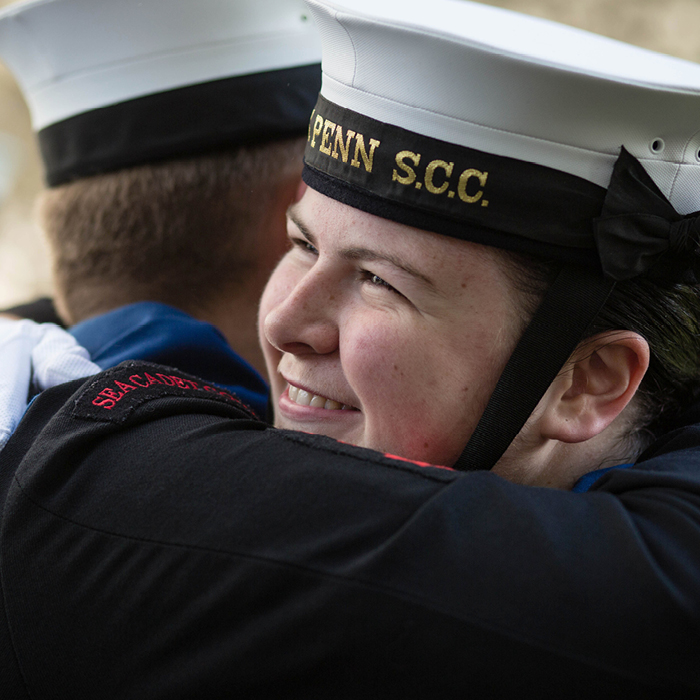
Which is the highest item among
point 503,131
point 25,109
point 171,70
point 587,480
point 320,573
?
point 503,131

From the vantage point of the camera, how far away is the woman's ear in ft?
4.26

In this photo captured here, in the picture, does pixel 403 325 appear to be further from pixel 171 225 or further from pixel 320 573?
pixel 171 225

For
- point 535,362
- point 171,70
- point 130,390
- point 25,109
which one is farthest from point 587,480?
point 25,109

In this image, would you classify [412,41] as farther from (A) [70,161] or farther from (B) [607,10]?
(B) [607,10]

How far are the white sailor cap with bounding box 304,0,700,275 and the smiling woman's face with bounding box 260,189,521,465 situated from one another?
46 mm

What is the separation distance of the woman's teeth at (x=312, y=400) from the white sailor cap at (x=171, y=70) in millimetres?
781

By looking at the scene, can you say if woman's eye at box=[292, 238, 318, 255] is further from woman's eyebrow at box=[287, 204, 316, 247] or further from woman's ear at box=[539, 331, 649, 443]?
woman's ear at box=[539, 331, 649, 443]

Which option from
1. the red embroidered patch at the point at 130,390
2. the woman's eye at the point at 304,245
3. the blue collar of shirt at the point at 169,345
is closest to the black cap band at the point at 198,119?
the blue collar of shirt at the point at 169,345

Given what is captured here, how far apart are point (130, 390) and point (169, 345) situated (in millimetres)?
375

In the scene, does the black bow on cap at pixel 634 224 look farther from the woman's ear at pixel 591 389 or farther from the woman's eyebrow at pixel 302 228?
the woman's eyebrow at pixel 302 228

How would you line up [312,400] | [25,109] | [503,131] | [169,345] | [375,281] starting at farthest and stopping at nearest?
1. [25,109]
2. [169,345]
3. [312,400]
4. [375,281]
5. [503,131]

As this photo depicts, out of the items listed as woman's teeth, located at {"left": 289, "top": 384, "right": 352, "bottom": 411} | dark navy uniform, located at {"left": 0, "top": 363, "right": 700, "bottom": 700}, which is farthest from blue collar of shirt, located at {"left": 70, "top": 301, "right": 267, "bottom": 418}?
dark navy uniform, located at {"left": 0, "top": 363, "right": 700, "bottom": 700}

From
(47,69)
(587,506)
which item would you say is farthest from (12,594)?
(47,69)

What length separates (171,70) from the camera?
1948mm
